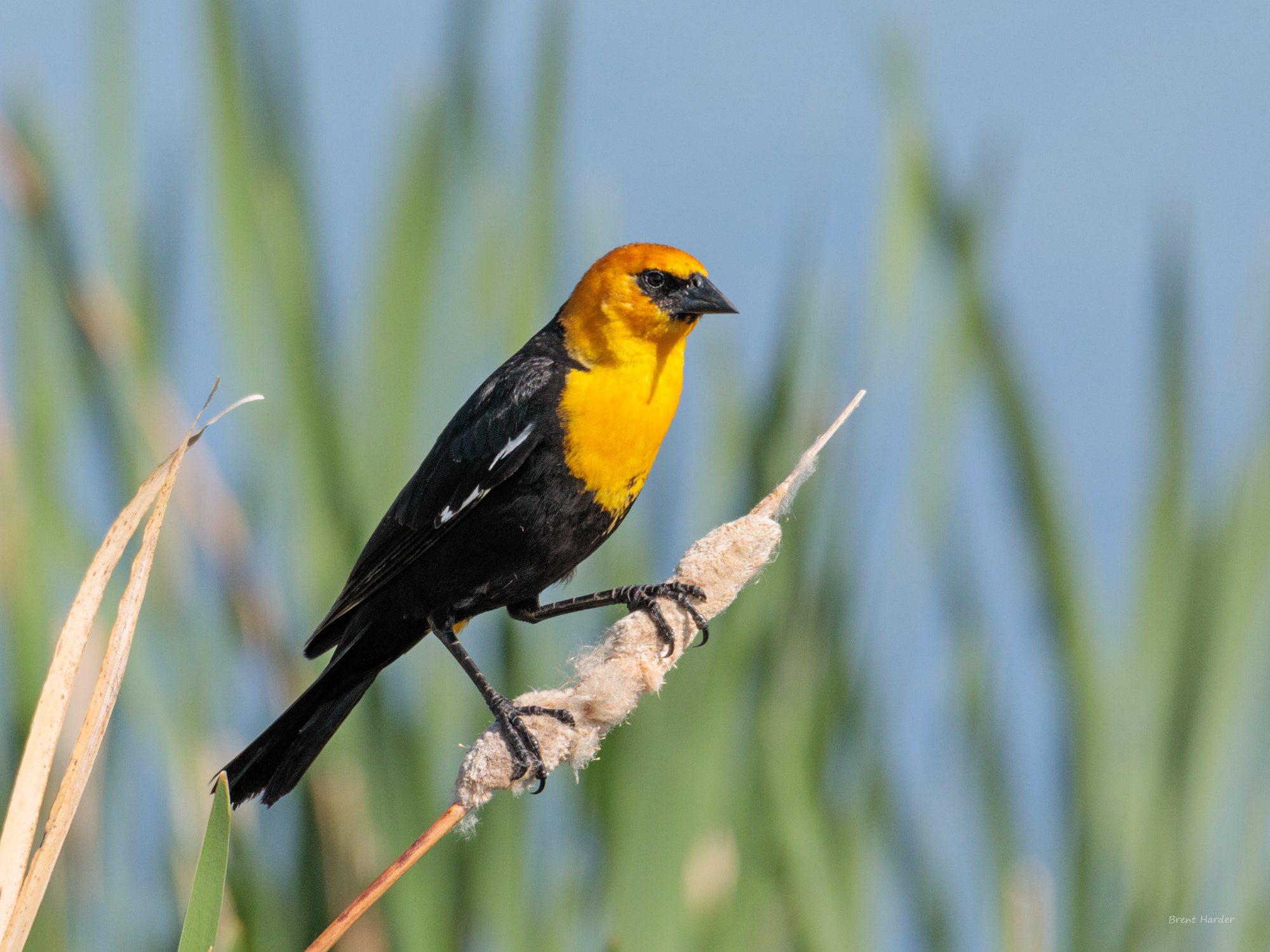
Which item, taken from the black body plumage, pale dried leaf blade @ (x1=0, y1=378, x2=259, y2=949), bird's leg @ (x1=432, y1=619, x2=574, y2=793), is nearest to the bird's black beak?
the black body plumage

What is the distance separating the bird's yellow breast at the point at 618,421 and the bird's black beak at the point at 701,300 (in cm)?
11

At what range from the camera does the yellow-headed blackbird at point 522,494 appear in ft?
6.23

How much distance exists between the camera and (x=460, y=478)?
1959 millimetres

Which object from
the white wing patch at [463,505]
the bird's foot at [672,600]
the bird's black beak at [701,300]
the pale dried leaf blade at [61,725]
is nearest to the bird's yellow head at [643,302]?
the bird's black beak at [701,300]

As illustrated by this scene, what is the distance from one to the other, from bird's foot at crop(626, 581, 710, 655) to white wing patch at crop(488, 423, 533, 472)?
1.06ft

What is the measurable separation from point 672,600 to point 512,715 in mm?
317

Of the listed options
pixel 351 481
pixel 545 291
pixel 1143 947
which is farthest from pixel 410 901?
pixel 1143 947

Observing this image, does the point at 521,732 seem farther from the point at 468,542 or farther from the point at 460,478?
the point at 460,478

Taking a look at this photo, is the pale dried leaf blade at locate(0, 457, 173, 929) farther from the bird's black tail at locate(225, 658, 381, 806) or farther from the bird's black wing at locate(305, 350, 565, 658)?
the bird's black wing at locate(305, 350, 565, 658)

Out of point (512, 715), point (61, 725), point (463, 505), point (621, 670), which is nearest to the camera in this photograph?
point (61, 725)

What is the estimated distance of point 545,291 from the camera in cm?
242

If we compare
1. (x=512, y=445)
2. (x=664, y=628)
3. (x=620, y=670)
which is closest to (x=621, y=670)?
(x=620, y=670)

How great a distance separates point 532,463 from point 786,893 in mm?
1052

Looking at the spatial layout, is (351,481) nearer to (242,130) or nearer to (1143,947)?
(242,130)
